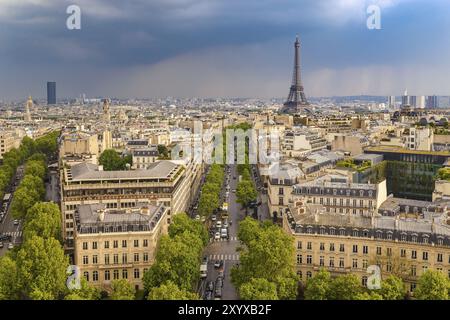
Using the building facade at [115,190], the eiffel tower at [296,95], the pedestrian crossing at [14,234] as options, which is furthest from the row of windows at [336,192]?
the eiffel tower at [296,95]

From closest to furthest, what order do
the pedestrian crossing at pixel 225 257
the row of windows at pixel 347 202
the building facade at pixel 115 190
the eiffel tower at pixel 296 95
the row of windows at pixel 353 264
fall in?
the row of windows at pixel 353 264 < the pedestrian crossing at pixel 225 257 < the row of windows at pixel 347 202 < the building facade at pixel 115 190 < the eiffel tower at pixel 296 95

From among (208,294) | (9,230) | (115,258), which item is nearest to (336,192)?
(208,294)

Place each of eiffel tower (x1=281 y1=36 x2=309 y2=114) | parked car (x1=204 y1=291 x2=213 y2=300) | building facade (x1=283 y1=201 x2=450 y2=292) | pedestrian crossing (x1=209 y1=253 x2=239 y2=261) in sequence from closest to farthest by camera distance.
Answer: building facade (x1=283 y1=201 x2=450 y2=292), parked car (x1=204 y1=291 x2=213 y2=300), pedestrian crossing (x1=209 y1=253 x2=239 y2=261), eiffel tower (x1=281 y1=36 x2=309 y2=114)

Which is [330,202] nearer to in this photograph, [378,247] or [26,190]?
[378,247]

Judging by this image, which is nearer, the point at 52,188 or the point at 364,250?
the point at 364,250

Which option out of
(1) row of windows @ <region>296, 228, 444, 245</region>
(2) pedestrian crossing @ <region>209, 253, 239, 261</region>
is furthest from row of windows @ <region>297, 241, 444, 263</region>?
(2) pedestrian crossing @ <region>209, 253, 239, 261</region>

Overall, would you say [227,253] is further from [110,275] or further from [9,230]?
[9,230]

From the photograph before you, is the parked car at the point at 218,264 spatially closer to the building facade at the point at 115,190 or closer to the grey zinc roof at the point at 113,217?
the grey zinc roof at the point at 113,217

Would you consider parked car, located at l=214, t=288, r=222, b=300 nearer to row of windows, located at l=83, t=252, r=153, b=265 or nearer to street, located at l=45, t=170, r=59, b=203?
row of windows, located at l=83, t=252, r=153, b=265

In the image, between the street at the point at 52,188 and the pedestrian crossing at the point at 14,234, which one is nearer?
the pedestrian crossing at the point at 14,234

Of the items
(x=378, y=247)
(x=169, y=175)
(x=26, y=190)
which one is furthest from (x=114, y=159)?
(x=378, y=247)

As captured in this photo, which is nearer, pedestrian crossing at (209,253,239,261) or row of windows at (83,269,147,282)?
row of windows at (83,269,147,282)

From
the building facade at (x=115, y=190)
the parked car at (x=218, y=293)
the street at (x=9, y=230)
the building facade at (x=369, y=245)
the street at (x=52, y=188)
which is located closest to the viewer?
the building facade at (x=369, y=245)

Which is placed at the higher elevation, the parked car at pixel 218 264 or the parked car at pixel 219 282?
the parked car at pixel 218 264
